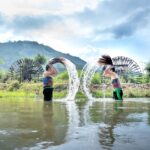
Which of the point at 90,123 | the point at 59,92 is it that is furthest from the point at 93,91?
the point at 90,123

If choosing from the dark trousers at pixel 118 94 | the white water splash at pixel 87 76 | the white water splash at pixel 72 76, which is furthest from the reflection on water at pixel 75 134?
the white water splash at pixel 87 76

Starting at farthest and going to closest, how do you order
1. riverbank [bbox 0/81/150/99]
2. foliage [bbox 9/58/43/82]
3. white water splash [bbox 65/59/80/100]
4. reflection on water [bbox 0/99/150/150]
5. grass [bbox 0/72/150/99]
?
foliage [bbox 9/58/43/82]
riverbank [bbox 0/81/150/99]
grass [bbox 0/72/150/99]
white water splash [bbox 65/59/80/100]
reflection on water [bbox 0/99/150/150]

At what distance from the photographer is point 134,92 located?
5669 centimetres

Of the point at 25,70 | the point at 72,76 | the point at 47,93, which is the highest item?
the point at 25,70

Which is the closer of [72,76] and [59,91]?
[72,76]

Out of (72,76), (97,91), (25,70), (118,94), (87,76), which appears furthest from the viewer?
(25,70)

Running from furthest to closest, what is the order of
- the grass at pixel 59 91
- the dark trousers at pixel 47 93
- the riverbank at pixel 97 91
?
the riverbank at pixel 97 91 → the grass at pixel 59 91 → the dark trousers at pixel 47 93

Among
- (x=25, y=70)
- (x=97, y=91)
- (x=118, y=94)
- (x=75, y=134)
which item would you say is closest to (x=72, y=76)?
(x=118, y=94)

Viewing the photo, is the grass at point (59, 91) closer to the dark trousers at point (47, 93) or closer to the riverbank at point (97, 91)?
the riverbank at point (97, 91)

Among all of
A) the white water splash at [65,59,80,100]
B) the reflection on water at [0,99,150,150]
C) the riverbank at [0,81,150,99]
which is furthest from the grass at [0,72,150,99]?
the reflection on water at [0,99,150,150]

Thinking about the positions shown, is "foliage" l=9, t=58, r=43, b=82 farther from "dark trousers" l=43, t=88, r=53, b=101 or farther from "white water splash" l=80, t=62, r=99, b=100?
"dark trousers" l=43, t=88, r=53, b=101

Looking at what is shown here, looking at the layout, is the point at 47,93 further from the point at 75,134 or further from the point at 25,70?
the point at 25,70

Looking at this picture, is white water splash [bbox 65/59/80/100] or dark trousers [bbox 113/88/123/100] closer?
dark trousers [bbox 113/88/123/100]

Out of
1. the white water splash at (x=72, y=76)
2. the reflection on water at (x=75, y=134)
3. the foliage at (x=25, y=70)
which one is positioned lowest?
the reflection on water at (x=75, y=134)
